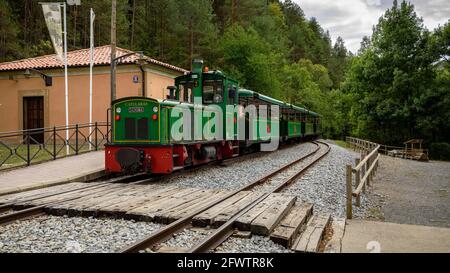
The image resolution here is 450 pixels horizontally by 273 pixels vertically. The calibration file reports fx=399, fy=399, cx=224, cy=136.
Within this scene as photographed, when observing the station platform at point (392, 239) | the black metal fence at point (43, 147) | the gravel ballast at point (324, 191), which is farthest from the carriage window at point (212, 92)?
the station platform at point (392, 239)

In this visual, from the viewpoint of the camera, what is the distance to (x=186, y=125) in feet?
37.4

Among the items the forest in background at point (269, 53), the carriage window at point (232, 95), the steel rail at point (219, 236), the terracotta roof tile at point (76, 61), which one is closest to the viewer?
the steel rail at point (219, 236)

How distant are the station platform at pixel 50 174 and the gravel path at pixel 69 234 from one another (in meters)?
3.04

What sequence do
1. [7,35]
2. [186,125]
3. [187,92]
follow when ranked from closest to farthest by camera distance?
[186,125], [187,92], [7,35]

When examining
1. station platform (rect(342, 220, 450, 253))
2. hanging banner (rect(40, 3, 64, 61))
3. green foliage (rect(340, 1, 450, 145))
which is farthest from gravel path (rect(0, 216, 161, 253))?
green foliage (rect(340, 1, 450, 145))

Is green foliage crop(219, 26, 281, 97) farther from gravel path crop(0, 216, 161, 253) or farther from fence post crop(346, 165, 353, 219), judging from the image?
gravel path crop(0, 216, 161, 253)

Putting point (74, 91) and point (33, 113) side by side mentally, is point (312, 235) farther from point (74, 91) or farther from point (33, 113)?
point (33, 113)

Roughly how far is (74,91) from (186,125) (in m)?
12.7

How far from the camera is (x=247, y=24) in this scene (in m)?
43.6

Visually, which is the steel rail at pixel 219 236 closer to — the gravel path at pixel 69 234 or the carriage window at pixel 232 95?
the gravel path at pixel 69 234

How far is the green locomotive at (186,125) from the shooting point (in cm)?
1014

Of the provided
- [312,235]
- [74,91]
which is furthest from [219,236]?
[74,91]

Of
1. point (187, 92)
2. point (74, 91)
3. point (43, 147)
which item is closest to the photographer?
point (187, 92)
